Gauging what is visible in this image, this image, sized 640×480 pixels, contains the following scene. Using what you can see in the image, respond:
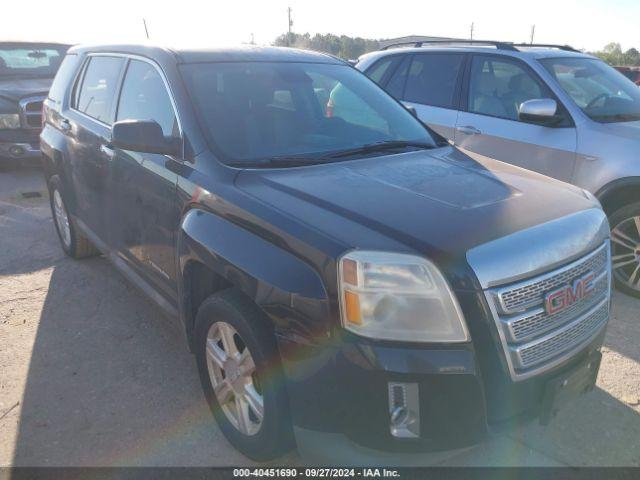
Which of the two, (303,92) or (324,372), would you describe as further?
(303,92)

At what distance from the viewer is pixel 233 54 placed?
3.19 metres

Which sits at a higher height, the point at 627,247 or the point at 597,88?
the point at 597,88

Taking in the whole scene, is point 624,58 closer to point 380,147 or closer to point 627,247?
point 627,247

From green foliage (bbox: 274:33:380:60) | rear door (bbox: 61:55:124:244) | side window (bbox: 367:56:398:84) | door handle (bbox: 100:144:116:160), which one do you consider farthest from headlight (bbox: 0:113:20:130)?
green foliage (bbox: 274:33:380:60)

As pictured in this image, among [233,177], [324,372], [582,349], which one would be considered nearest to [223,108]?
[233,177]

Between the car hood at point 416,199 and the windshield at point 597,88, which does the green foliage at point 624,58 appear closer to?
the windshield at point 597,88

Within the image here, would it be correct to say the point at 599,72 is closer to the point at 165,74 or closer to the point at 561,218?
the point at 561,218

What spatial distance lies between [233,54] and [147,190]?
949 mm

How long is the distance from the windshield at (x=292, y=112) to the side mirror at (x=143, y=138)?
214 mm

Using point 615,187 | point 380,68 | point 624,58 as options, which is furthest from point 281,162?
point 624,58

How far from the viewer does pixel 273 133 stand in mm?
→ 2873

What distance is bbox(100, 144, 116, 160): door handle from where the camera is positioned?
340cm

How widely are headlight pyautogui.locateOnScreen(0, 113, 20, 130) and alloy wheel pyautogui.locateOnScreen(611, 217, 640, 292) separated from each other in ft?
25.8

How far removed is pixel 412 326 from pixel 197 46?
7.28 feet
